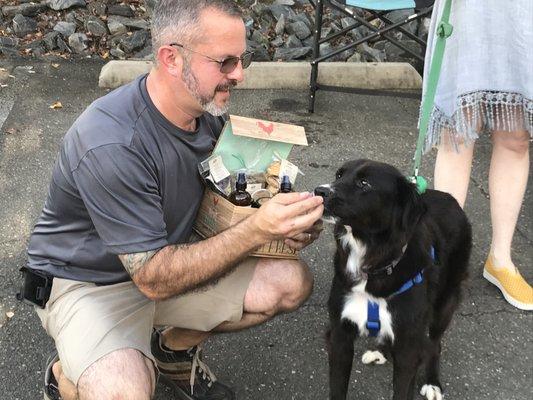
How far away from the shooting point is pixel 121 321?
2.17 metres

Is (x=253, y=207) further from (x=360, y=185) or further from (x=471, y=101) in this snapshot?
(x=471, y=101)

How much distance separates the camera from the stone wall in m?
6.18

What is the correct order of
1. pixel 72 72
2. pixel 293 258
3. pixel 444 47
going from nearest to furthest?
pixel 293 258, pixel 444 47, pixel 72 72

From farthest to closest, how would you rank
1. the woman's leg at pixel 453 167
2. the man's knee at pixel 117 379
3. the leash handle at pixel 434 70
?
the woman's leg at pixel 453 167 < the leash handle at pixel 434 70 < the man's knee at pixel 117 379

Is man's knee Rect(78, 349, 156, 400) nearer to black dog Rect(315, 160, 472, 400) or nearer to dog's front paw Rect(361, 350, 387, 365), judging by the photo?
black dog Rect(315, 160, 472, 400)

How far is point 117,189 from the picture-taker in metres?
2.04

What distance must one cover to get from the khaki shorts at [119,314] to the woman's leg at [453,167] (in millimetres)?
1167

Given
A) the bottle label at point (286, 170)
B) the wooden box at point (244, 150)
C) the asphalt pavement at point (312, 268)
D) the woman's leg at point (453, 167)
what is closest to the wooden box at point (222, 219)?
the wooden box at point (244, 150)

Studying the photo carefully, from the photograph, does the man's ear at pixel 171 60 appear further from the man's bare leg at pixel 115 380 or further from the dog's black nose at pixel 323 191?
the man's bare leg at pixel 115 380

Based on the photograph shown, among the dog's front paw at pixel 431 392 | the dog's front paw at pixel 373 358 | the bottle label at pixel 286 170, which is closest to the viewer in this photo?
the bottle label at pixel 286 170

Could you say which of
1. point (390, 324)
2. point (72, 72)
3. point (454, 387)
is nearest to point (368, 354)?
point (454, 387)

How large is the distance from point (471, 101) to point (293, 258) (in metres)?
Answer: 1.10

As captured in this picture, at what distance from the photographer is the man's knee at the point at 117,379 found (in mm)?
1928

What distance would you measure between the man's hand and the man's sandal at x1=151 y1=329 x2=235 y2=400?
2.55ft
